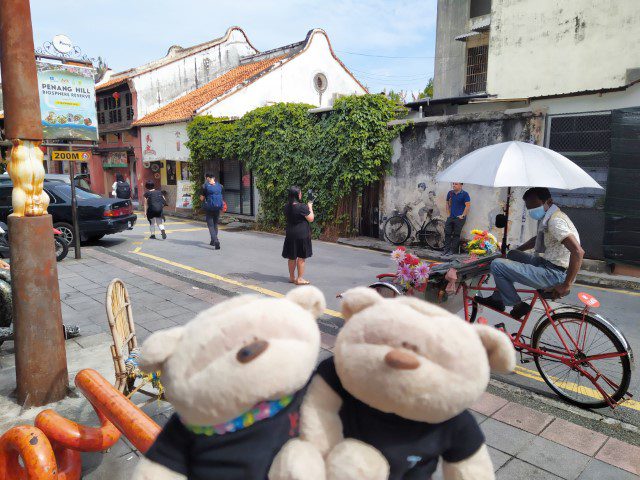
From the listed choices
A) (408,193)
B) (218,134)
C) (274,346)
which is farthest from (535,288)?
(218,134)

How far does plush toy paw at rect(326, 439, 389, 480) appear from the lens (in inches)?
48.9

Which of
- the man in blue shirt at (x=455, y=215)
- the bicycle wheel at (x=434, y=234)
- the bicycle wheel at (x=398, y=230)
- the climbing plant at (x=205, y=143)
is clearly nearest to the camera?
the man in blue shirt at (x=455, y=215)

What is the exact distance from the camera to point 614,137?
8.04 metres

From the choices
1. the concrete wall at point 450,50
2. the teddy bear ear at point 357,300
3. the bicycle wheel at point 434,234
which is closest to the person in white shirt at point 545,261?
the teddy bear ear at point 357,300

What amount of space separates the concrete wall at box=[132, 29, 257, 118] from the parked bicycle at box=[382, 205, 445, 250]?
15.9 meters

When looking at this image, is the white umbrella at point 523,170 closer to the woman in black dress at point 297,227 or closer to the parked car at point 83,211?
the woman in black dress at point 297,227

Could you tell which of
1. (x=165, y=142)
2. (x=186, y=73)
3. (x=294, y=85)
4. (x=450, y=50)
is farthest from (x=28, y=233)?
(x=186, y=73)

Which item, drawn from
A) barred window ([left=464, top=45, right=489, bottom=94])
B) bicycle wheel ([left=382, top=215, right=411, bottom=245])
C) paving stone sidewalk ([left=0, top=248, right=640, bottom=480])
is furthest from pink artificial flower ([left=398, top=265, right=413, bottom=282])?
barred window ([left=464, top=45, right=489, bottom=94])

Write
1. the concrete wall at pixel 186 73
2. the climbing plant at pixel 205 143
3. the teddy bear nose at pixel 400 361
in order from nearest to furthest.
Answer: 1. the teddy bear nose at pixel 400 361
2. the climbing plant at pixel 205 143
3. the concrete wall at pixel 186 73

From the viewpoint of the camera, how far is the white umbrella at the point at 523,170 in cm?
409

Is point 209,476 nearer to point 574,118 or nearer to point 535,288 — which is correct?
point 535,288

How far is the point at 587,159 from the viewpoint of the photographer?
333 inches

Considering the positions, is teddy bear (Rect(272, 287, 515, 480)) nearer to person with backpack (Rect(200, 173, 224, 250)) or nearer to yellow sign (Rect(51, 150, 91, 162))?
yellow sign (Rect(51, 150, 91, 162))

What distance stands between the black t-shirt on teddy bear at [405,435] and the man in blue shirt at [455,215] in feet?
28.9
